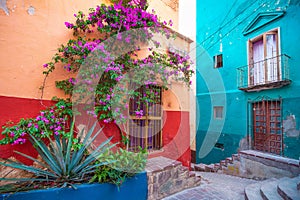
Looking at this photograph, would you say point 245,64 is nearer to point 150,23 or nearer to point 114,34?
point 150,23

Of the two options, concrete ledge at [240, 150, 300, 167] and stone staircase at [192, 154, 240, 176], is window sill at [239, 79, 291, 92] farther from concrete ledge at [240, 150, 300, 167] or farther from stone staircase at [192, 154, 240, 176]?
stone staircase at [192, 154, 240, 176]

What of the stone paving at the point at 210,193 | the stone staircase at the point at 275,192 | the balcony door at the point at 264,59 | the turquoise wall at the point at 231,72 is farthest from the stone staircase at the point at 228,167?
the balcony door at the point at 264,59

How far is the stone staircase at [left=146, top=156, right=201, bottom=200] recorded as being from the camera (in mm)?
3373

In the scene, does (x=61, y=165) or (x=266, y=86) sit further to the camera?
(x=266, y=86)

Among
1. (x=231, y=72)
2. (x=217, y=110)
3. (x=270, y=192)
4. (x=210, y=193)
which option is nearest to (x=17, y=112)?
(x=210, y=193)

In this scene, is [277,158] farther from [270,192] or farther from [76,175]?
[76,175]

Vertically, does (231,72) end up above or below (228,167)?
above

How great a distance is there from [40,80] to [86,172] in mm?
1893

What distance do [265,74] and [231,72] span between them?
1.78m

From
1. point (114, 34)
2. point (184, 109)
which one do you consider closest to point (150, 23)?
point (114, 34)

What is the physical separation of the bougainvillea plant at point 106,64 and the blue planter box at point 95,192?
3.15 ft

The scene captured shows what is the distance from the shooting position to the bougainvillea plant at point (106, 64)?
3316 millimetres

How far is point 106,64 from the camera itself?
3.41 meters

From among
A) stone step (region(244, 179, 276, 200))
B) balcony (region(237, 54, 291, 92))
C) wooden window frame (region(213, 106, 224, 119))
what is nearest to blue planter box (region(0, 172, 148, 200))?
stone step (region(244, 179, 276, 200))
